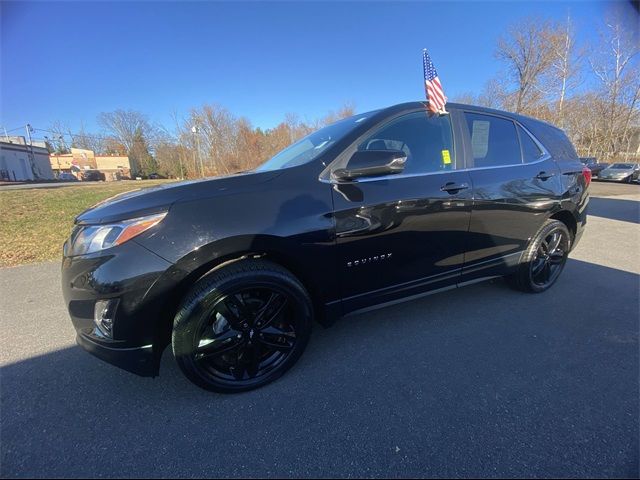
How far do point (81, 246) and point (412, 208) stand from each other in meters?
2.16

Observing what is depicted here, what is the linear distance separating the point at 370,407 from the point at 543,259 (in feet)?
8.92

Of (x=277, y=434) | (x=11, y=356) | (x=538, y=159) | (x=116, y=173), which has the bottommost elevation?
(x=277, y=434)

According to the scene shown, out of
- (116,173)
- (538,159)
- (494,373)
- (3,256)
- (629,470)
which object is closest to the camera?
(629,470)

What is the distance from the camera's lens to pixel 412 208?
239 centimetres

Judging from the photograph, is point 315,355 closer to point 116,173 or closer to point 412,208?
point 412,208

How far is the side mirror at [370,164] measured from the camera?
2.08 meters

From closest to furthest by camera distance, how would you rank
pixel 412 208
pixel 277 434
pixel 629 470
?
pixel 629 470 → pixel 277 434 → pixel 412 208

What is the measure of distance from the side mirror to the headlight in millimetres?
1150

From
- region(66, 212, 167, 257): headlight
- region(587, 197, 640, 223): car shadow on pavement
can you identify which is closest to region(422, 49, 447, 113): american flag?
region(66, 212, 167, 257): headlight

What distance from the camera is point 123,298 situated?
1745 millimetres

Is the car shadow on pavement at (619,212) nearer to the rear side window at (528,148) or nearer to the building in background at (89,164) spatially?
the rear side window at (528,148)

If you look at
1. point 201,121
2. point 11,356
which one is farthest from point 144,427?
point 201,121

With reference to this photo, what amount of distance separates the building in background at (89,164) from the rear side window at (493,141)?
67621 millimetres

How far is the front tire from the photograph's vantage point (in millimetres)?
1881
